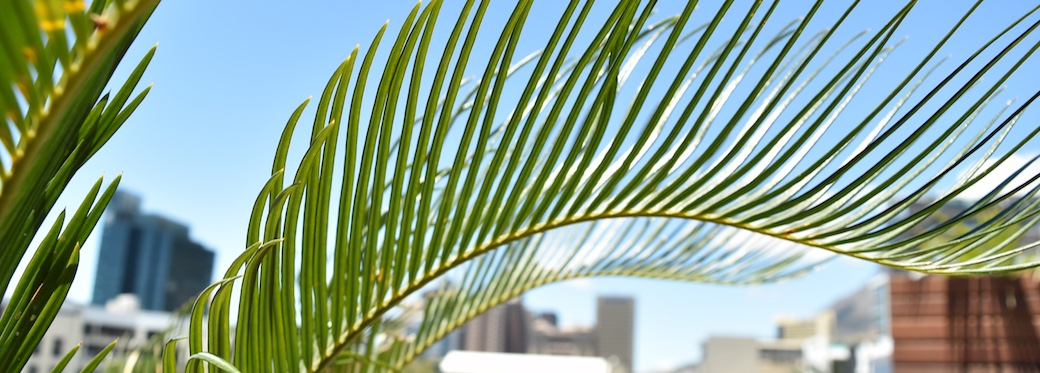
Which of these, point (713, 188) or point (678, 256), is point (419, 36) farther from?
point (678, 256)

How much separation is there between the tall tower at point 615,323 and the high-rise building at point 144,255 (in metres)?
54.7

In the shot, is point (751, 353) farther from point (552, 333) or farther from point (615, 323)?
point (615, 323)

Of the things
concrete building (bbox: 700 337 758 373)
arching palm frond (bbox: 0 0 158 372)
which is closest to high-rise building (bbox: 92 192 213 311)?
concrete building (bbox: 700 337 758 373)

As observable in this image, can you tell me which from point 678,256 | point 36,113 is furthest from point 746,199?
point 36,113

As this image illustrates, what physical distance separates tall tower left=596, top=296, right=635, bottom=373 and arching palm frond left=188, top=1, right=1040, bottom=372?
118887 mm

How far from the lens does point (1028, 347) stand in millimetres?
4008

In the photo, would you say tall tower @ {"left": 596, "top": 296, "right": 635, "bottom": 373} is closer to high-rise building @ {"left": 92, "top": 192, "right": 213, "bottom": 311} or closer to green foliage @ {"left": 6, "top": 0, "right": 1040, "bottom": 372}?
high-rise building @ {"left": 92, "top": 192, "right": 213, "bottom": 311}

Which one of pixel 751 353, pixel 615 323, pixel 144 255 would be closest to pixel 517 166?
pixel 751 353

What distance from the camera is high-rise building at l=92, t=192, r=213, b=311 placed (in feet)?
318

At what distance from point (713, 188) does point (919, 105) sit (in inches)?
10.2

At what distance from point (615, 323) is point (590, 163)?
127 metres

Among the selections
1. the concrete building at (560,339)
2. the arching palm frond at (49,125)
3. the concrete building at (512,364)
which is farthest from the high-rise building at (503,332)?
the arching palm frond at (49,125)

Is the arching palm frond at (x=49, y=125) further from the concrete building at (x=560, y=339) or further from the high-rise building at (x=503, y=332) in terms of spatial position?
the concrete building at (x=560, y=339)

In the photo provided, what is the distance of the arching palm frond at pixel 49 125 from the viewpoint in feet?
1.58
